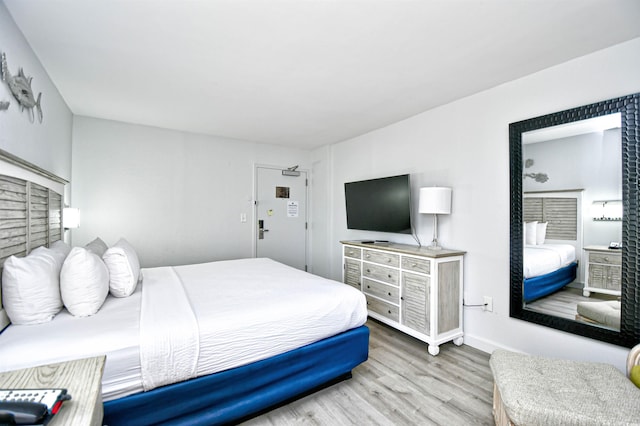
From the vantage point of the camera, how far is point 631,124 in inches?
73.7

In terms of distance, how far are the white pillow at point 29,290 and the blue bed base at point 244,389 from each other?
643 millimetres

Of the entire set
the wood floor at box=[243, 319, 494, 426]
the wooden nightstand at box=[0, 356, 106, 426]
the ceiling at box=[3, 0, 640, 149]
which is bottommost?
the wood floor at box=[243, 319, 494, 426]

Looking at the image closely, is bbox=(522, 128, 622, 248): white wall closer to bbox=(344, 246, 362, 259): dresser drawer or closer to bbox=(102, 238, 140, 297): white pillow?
bbox=(344, 246, 362, 259): dresser drawer

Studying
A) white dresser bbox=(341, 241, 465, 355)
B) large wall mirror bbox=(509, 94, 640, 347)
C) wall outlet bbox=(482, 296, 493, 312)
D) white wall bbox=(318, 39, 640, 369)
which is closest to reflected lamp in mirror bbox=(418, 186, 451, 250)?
white wall bbox=(318, 39, 640, 369)

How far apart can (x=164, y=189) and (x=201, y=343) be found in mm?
2941

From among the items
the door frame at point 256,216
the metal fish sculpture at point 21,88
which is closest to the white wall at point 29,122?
the metal fish sculpture at point 21,88

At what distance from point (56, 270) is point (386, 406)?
2196mm

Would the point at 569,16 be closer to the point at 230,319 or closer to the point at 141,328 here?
the point at 230,319

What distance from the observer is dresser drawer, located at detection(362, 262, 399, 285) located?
3.01 m

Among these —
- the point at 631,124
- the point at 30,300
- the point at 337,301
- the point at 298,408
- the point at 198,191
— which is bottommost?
the point at 298,408

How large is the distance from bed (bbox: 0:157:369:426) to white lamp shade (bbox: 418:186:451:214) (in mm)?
1200

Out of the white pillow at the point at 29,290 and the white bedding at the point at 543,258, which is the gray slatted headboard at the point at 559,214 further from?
the white pillow at the point at 29,290

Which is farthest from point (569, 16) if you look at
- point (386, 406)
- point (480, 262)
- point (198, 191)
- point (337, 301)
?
point (198, 191)

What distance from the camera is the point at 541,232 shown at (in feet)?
7.68
